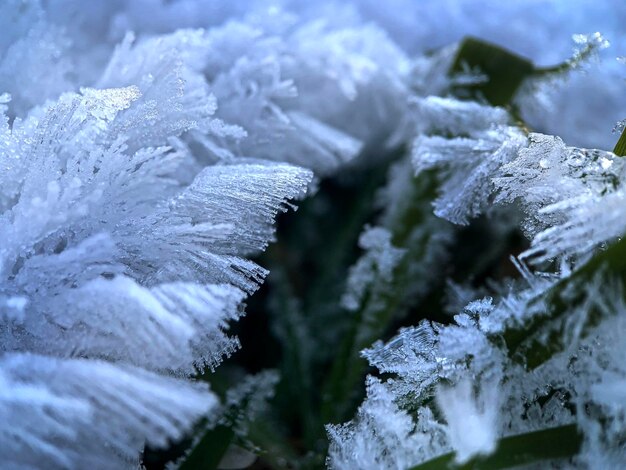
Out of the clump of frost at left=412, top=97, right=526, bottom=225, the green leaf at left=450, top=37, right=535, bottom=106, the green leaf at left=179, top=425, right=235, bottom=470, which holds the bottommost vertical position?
the green leaf at left=179, top=425, right=235, bottom=470

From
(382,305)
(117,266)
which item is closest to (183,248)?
(117,266)

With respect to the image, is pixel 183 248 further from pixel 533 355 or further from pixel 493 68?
pixel 493 68

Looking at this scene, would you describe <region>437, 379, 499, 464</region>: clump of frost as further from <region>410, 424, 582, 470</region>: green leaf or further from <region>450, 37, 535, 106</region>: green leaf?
<region>450, 37, 535, 106</region>: green leaf

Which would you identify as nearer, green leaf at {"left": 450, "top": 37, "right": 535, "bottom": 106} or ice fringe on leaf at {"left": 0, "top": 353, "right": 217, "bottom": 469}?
ice fringe on leaf at {"left": 0, "top": 353, "right": 217, "bottom": 469}

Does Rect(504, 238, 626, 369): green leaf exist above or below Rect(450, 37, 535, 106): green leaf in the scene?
below

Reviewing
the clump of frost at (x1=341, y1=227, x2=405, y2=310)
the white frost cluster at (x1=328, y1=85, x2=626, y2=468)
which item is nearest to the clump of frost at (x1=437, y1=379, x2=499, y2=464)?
the white frost cluster at (x1=328, y1=85, x2=626, y2=468)

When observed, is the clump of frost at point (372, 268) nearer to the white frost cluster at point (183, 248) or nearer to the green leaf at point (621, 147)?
the white frost cluster at point (183, 248)
